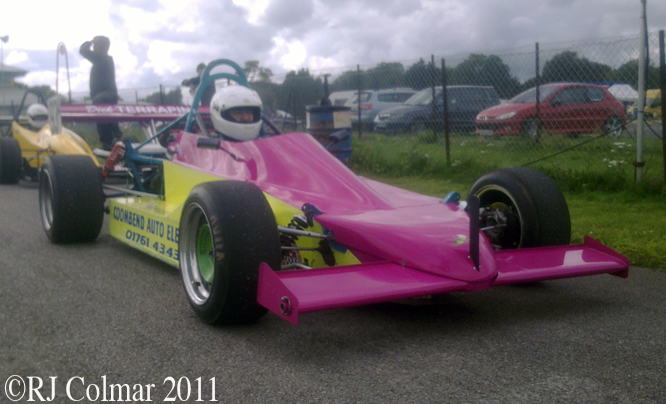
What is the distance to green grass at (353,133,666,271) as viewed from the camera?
5254mm

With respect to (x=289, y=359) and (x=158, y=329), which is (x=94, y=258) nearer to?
(x=158, y=329)

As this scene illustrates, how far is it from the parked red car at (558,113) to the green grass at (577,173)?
142 mm

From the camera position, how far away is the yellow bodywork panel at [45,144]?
8.79 metres

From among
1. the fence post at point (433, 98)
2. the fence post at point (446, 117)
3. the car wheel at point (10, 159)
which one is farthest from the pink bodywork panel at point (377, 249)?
the car wheel at point (10, 159)

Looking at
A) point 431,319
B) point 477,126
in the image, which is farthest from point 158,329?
point 477,126

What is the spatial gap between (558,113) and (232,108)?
5.04 meters

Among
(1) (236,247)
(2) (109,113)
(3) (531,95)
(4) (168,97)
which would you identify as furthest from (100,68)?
(4) (168,97)

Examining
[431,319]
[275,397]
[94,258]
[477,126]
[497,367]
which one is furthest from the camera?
[477,126]

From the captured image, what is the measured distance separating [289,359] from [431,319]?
892 millimetres

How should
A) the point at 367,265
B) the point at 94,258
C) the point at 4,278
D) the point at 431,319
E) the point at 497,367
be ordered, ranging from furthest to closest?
1. the point at 94,258
2. the point at 4,278
3. the point at 431,319
4. the point at 367,265
5. the point at 497,367

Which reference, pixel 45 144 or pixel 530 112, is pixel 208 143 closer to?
pixel 530 112

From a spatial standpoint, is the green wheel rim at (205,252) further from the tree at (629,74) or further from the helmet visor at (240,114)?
the tree at (629,74)

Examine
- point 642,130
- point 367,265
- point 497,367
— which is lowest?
point 497,367

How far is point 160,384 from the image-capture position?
254cm
